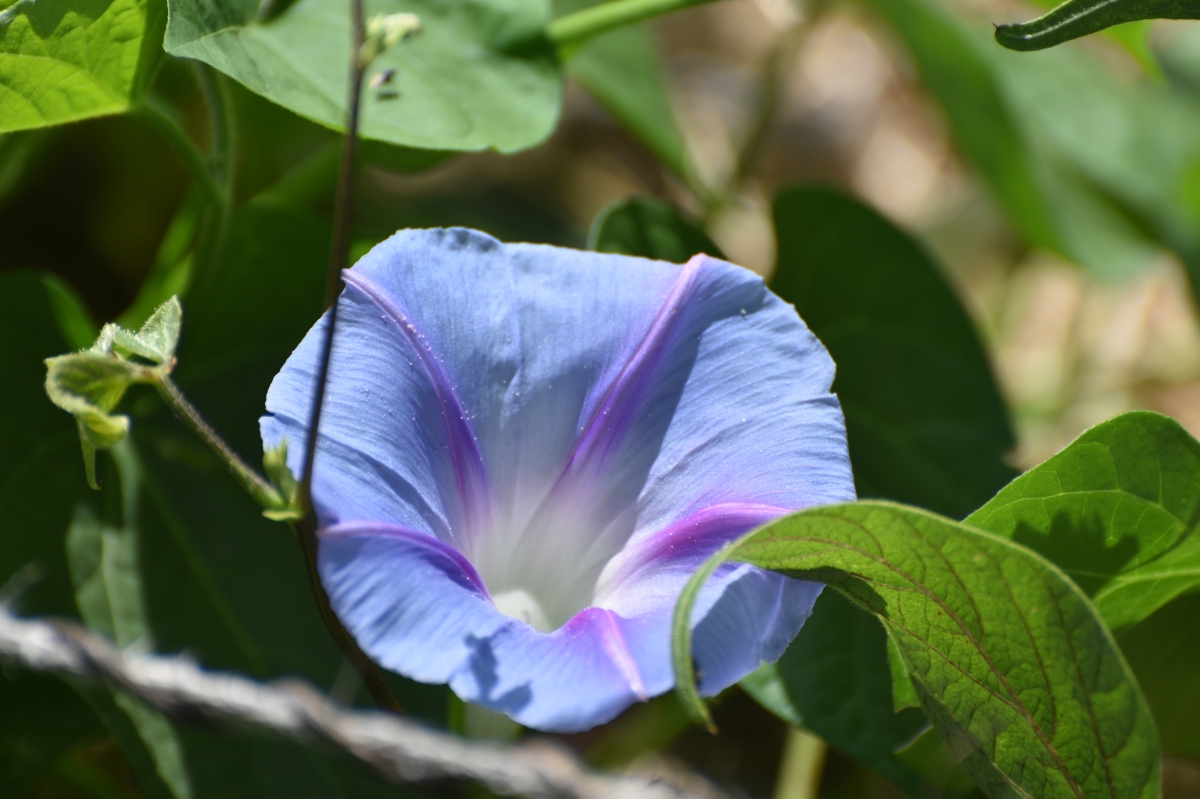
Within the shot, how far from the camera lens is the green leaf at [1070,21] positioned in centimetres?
91

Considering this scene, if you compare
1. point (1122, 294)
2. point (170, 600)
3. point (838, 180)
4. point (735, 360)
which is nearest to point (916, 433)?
point (735, 360)

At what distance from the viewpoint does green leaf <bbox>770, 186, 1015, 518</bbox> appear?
1538 millimetres

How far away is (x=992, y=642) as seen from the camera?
0.88m

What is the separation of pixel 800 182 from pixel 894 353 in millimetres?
369

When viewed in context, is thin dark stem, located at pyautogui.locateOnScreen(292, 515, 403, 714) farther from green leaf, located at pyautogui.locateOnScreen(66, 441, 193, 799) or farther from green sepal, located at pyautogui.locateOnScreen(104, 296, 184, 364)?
green leaf, located at pyautogui.locateOnScreen(66, 441, 193, 799)

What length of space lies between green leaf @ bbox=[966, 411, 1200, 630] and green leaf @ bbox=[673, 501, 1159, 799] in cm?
15

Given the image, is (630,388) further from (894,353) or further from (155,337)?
(894,353)

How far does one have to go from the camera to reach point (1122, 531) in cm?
101

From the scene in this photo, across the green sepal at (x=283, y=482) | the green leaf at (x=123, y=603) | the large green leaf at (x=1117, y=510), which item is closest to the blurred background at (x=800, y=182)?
the large green leaf at (x=1117, y=510)

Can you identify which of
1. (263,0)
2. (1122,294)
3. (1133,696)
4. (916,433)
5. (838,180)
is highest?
(263,0)

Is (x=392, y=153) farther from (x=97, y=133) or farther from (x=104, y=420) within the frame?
(x=97, y=133)

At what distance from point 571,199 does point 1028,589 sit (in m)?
2.65

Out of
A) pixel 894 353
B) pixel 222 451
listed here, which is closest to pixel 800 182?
pixel 894 353

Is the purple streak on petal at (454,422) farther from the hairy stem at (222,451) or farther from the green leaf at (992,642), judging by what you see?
the green leaf at (992,642)
